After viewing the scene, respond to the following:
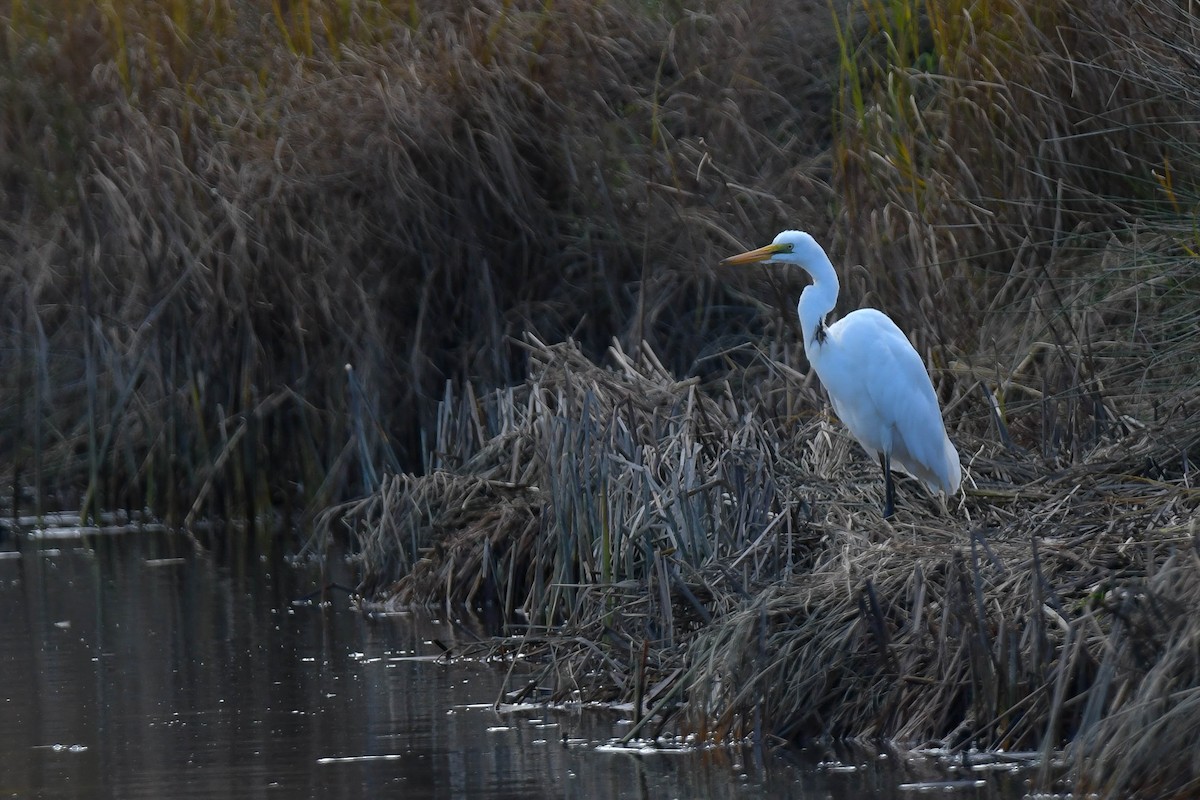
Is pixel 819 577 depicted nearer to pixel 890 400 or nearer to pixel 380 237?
pixel 890 400

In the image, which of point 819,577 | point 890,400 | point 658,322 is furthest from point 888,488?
point 658,322

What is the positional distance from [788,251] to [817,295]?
0.20 meters

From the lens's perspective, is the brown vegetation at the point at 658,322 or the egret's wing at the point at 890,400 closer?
the brown vegetation at the point at 658,322

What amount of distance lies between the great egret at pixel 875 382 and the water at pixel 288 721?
1.46 m

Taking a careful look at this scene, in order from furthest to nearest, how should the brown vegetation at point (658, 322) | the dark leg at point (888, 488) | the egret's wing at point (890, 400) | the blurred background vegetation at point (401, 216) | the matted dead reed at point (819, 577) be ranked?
the blurred background vegetation at point (401, 216) < the egret's wing at point (890, 400) < the dark leg at point (888, 488) < the brown vegetation at point (658, 322) < the matted dead reed at point (819, 577)

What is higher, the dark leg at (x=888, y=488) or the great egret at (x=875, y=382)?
the great egret at (x=875, y=382)

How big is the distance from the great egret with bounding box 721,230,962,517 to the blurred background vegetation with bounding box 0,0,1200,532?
1.65m

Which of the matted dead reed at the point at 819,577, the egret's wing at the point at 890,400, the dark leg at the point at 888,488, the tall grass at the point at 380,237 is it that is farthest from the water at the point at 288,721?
the tall grass at the point at 380,237

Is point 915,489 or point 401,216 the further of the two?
point 401,216

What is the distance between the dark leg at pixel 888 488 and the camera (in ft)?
19.0

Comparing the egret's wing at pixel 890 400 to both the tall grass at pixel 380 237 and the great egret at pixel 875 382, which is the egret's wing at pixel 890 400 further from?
the tall grass at pixel 380 237

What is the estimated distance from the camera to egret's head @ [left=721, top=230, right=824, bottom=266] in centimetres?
649

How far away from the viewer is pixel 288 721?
543cm

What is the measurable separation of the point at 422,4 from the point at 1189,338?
578cm
